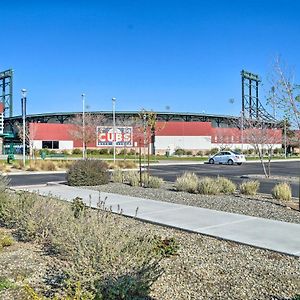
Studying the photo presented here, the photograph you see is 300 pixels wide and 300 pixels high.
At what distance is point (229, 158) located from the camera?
4241cm

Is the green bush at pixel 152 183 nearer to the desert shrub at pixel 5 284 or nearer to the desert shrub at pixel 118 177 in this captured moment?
the desert shrub at pixel 118 177

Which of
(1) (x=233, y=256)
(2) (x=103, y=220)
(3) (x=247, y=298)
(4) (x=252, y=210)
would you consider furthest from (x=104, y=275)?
(4) (x=252, y=210)

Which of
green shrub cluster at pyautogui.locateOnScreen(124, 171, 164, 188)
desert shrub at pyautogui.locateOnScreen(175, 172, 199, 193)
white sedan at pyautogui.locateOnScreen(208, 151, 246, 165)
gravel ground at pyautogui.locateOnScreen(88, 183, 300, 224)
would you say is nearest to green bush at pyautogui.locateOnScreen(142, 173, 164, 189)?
green shrub cluster at pyautogui.locateOnScreen(124, 171, 164, 188)

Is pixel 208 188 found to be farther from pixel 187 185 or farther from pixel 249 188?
pixel 249 188

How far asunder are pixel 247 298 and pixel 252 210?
21.0ft

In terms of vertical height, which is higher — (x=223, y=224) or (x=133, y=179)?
(x=133, y=179)

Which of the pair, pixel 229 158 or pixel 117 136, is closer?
pixel 229 158

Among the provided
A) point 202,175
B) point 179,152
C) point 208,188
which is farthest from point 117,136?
point 208,188

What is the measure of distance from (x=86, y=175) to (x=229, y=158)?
2724 centimetres

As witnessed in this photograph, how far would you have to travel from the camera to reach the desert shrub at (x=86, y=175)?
17391 mm

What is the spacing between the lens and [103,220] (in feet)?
18.7

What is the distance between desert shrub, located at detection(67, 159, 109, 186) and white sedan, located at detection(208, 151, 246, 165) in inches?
1028

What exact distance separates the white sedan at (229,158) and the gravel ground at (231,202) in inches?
1078

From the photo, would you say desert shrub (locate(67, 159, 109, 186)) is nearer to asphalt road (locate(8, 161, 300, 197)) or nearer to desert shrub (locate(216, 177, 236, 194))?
asphalt road (locate(8, 161, 300, 197))
